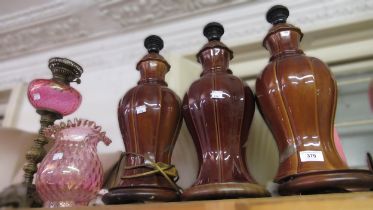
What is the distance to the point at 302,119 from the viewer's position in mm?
609

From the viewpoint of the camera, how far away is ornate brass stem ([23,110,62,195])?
2.62 ft

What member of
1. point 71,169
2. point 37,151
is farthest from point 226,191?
point 37,151

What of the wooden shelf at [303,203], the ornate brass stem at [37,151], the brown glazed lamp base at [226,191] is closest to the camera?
the wooden shelf at [303,203]

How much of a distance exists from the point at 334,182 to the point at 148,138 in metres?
0.38

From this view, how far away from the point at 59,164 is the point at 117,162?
0.88ft

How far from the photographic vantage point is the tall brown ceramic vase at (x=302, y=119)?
534 millimetres

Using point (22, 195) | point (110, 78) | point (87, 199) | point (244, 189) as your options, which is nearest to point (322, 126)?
point (244, 189)

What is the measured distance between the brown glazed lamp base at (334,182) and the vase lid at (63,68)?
630mm

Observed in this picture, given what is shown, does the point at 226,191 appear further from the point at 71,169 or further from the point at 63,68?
the point at 63,68

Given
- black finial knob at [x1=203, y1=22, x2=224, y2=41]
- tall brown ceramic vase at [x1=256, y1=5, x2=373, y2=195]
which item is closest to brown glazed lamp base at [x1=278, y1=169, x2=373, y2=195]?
tall brown ceramic vase at [x1=256, y1=5, x2=373, y2=195]

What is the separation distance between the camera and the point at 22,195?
651 mm

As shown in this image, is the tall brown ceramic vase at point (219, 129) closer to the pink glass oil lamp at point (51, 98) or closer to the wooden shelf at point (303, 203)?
the wooden shelf at point (303, 203)

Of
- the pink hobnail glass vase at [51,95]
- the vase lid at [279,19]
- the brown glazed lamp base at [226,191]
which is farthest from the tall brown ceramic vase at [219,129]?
the pink hobnail glass vase at [51,95]

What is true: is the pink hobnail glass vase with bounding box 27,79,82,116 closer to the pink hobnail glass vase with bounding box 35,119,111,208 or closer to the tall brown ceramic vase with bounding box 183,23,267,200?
the pink hobnail glass vase with bounding box 35,119,111,208
